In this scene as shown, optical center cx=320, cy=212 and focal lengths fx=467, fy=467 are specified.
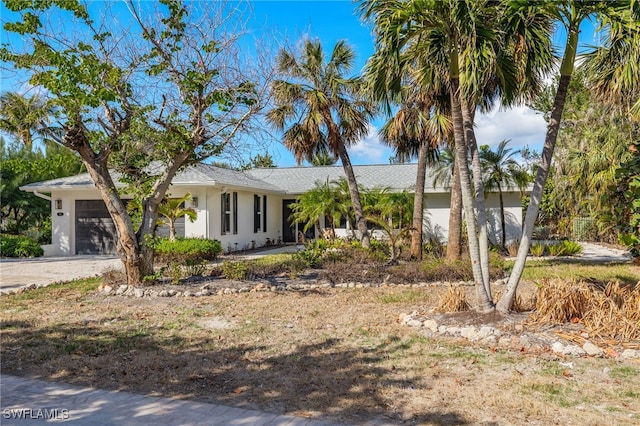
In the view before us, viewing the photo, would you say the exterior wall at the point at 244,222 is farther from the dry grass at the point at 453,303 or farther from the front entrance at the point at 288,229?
the dry grass at the point at 453,303

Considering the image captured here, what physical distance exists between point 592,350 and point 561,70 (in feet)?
12.2

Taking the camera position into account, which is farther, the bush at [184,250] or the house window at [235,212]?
the house window at [235,212]

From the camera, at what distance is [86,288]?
9734 millimetres

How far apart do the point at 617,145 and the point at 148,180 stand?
14.9 m

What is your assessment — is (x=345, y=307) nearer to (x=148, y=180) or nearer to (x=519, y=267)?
(x=519, y=267)

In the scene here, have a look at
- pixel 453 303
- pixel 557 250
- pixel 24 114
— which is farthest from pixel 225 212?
pixel 453 303

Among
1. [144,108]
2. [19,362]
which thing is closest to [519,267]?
[19,362]

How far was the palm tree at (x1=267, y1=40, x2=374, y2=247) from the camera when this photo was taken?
510 inches

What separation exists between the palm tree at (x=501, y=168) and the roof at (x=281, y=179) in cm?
214

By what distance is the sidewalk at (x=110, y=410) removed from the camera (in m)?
3.66

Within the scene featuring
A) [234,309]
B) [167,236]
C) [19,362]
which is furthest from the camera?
[167,236]

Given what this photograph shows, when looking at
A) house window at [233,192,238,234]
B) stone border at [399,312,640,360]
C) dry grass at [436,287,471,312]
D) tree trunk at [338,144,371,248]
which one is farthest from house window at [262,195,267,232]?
stone border at [399,312,640,360]

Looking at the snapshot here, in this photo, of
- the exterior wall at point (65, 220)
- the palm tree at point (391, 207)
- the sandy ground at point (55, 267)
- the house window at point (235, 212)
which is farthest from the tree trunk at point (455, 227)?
the exterior wall at point (65, 220)

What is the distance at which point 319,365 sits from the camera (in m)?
4.91
